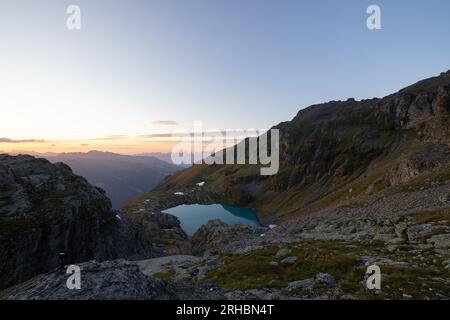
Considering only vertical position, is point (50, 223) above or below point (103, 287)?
below

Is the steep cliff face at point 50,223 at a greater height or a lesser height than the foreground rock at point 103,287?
lesser

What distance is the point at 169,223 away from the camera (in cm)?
14362

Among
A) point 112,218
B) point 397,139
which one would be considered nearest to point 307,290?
point 112,218

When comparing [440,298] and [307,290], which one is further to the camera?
[307,290]

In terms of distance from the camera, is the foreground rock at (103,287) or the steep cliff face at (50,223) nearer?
the foreground rock at (103,287)

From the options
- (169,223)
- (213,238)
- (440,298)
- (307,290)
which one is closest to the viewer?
(440,298)

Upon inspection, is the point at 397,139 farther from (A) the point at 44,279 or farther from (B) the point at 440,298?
(A) the point at 44,279

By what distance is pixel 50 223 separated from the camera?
205 ft

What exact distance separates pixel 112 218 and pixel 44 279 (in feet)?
214

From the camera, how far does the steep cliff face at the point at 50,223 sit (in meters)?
55.8

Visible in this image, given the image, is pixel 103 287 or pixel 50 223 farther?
pixel 50 223

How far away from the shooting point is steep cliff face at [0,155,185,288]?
5584 cm
